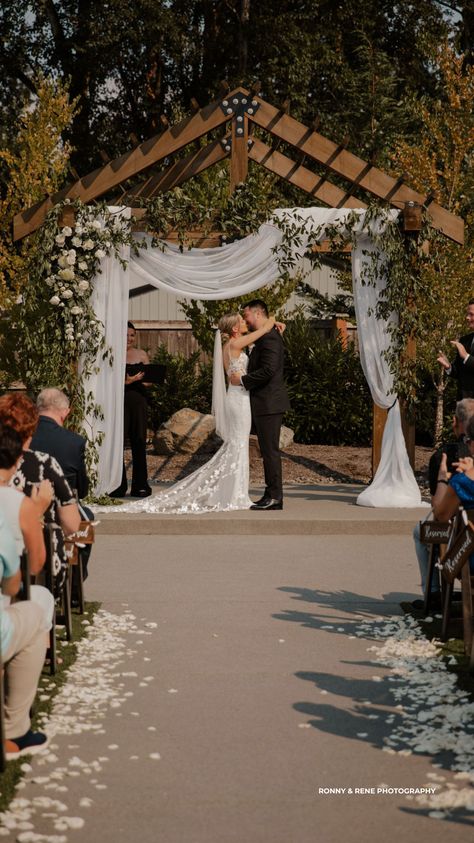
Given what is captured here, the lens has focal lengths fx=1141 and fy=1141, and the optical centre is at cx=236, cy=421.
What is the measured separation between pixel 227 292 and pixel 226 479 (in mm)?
2012

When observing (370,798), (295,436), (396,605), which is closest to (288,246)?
(396,605)

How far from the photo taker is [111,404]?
11844 millimetres

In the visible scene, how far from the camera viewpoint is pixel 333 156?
1182 cm

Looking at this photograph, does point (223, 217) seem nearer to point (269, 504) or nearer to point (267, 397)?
point (267, 397)

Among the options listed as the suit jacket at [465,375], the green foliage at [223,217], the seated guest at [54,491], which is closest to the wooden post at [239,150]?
the green foliage at [223,217]

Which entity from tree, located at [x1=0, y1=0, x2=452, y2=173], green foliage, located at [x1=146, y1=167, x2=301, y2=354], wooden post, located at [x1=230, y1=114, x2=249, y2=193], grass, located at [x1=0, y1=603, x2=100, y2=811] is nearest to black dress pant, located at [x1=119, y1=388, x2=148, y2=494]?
green foliage, located at [x1=146, y1=167, x2=301, y2=354]

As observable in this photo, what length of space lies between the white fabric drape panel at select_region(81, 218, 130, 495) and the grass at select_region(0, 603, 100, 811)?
4447 millimetres

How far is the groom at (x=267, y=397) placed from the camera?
11.5 metres

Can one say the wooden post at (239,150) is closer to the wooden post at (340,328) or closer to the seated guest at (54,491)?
the seated guest at (54,491)

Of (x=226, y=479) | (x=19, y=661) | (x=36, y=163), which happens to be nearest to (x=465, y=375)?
(x=226, y=479)

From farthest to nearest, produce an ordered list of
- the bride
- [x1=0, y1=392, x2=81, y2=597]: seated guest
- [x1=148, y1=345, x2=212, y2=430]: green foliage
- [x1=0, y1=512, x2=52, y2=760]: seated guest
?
[x1=148, y1=345, x2=212, y2=430]: green foliage, the bride, [x1=0, y1=392, x2=81, y2=597]: seated guest, [x1=0, y1=512, x2=52, y2=760]: seated guest

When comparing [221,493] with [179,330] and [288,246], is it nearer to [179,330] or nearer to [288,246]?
[288,246]

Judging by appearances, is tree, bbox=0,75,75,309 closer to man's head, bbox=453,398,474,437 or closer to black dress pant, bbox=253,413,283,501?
black dress pant, bbox=253,413,283,501

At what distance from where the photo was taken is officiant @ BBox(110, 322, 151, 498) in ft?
41.4
